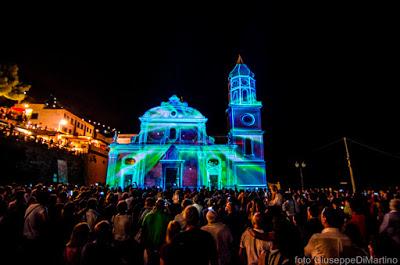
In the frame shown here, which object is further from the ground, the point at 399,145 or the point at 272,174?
the point at 399,145

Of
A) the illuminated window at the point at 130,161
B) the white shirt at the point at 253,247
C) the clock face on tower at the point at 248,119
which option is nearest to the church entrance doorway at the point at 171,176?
the illuminated window at the point at 130,161

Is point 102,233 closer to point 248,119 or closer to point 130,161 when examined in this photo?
point 130,161

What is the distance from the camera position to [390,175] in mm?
41312

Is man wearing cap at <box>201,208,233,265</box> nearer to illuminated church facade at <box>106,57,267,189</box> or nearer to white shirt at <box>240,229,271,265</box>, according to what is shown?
white shirt at <box>240,229,271,265</box>

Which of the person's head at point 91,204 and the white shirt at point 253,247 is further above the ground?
the person's head at point 91,204

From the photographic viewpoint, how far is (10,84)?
2944 centimetres

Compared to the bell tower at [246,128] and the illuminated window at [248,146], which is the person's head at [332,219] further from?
the illuminated window at [248,146]

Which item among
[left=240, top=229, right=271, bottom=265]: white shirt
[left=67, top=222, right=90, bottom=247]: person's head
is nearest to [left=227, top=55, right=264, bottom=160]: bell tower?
[left=240, top=229, right=271, bottom=265]: white shirt

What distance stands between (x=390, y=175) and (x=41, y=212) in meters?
52.3

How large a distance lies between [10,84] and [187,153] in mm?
24119

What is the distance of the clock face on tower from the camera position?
109 feet

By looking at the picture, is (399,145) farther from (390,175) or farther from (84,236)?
(84,236)

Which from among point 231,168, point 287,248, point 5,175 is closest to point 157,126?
point 231,168

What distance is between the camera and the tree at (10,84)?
28609 mm
